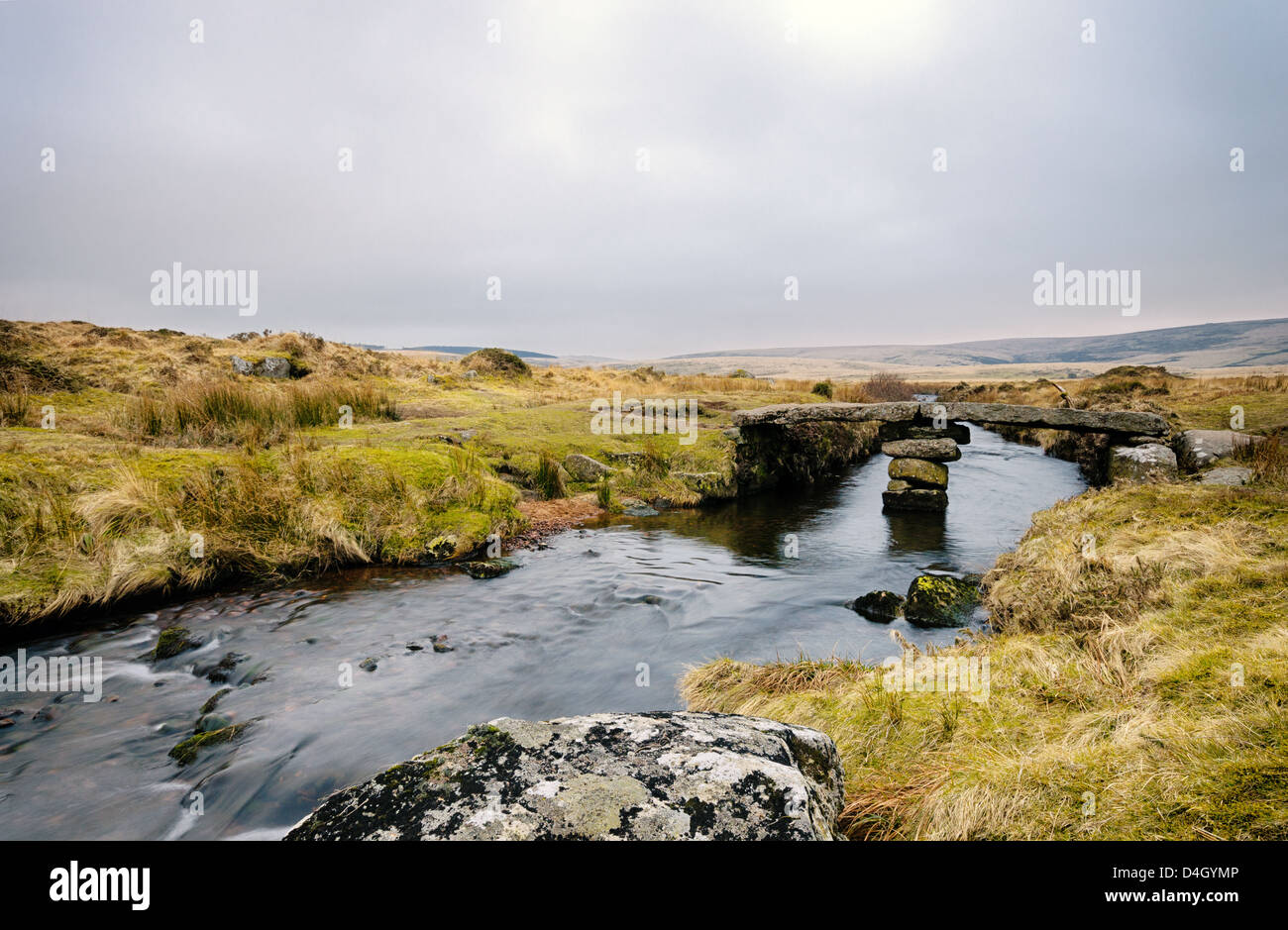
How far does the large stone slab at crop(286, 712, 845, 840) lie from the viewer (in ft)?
6.97

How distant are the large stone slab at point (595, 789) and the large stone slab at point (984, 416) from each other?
14.1m

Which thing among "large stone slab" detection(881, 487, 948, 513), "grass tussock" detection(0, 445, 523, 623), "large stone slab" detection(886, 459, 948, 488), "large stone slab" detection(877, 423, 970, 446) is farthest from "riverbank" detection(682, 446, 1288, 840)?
"large stone slab" detection(877, 423, 970, 446)

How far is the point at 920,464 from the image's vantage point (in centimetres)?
1573

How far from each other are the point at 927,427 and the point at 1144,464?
4.66 m

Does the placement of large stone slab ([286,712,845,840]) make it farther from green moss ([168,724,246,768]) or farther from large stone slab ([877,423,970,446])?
large stone slab ([877,423,970,446])

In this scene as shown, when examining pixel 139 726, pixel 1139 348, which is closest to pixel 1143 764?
pixel 139 726

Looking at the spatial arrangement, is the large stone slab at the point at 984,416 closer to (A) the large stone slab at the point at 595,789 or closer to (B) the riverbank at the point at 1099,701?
(B) the riverbank at the point at 1099,701

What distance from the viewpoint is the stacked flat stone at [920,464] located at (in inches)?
605

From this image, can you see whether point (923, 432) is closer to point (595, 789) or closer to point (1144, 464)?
point (1144, 464)

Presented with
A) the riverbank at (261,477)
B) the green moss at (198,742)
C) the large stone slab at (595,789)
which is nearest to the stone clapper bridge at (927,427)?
the riverbank at (261,477)

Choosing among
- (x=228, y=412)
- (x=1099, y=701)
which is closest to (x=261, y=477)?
(x=228, y=412)
